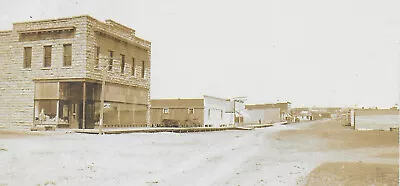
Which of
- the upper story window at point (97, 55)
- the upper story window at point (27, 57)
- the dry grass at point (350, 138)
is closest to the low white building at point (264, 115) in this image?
the dry grass at point (350, 138)

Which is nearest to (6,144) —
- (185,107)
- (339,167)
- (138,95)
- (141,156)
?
(141,156)

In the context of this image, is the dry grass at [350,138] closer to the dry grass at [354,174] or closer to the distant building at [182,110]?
the dry grass at [354,174]

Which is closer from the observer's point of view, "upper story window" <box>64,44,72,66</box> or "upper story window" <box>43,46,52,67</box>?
"upper story window" <box>64,44,72,66</box>

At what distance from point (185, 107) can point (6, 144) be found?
133 ft

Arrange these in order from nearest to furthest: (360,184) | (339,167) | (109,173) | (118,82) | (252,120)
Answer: (360,184) < (109,173) < (339,167) < (118,82) < (252,120)

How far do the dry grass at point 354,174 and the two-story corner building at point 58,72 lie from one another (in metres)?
20.0

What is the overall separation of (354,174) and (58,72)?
82.6ft

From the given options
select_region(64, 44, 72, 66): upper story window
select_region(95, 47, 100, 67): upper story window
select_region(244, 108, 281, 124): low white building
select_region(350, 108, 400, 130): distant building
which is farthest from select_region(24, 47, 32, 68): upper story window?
select_region(244, 108, 281, 124): low white building

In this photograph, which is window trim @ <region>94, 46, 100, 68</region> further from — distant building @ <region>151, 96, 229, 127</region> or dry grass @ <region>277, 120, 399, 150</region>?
distant building @ <region>151, 96, 229, 127</region>

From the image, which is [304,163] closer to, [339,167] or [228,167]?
[339,167]

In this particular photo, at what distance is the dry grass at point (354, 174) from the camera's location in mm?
12812

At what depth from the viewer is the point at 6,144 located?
18.5m

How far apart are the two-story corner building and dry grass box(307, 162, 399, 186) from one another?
786 inches

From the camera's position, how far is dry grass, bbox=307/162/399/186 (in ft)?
42.0
